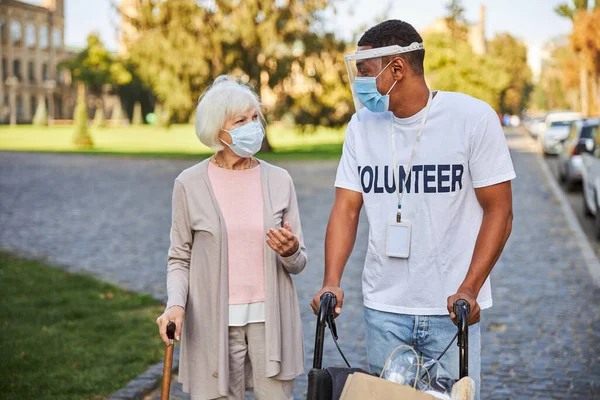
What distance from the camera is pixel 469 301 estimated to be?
2.78 m

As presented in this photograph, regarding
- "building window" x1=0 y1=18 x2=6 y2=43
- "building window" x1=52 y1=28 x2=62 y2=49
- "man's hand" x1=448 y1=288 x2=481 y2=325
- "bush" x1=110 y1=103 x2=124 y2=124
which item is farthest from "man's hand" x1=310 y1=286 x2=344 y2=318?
"building window" x1=52 y1=28 x2=62 y2=49

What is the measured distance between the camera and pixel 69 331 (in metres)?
7.18

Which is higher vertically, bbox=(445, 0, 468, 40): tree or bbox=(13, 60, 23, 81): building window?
bbox=(445, 0, 468, 40): tree

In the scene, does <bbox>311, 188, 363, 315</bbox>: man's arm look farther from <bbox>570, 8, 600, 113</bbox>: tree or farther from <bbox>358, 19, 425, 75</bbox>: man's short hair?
<bbox>570, 8, 600, 113</bbox>: tree

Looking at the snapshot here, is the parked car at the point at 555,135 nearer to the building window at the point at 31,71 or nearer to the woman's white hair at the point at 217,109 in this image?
the woman's white hair at the point at 217,109

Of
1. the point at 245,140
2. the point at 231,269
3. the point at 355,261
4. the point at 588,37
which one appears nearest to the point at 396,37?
the point at 245,140

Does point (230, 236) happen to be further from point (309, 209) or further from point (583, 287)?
point (309, 209)

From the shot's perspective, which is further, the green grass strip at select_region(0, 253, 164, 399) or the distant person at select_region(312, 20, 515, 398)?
the green grass strip at select_region(0, 253, 164, 399)

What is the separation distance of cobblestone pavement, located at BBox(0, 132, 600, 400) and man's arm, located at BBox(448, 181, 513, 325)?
9.54 feet

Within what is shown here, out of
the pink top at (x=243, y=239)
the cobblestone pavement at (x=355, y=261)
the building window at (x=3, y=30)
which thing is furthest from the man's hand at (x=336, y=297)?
the building window at (x=3, y=30)

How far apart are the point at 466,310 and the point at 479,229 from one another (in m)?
0.38

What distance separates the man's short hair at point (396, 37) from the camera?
2986 millimetres

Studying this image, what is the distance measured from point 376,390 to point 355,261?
9.00 meters

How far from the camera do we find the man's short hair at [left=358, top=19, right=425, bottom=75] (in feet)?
9.80
